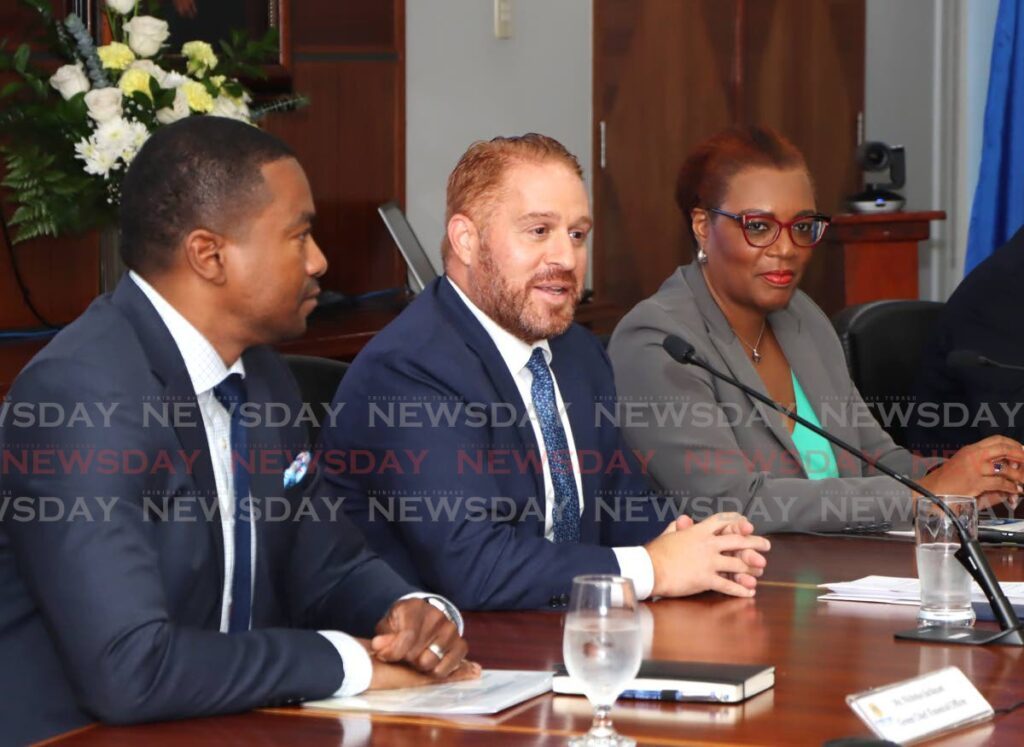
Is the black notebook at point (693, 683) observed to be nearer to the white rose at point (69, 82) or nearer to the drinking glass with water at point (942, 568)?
the drinking glass with water at point (942, 568)

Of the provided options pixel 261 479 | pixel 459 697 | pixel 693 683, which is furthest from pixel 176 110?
pixel 693 683

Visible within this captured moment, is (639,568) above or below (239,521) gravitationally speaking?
below

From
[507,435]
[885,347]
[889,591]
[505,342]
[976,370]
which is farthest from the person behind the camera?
[885,347]

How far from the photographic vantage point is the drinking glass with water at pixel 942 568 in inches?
76.0

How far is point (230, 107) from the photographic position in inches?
123

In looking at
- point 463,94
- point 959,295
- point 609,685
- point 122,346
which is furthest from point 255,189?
point 463,94

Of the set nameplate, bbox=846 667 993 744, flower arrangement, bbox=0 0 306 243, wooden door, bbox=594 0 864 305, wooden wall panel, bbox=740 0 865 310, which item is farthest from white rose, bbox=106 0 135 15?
wooden wall panel, bbox=740 0 865 310

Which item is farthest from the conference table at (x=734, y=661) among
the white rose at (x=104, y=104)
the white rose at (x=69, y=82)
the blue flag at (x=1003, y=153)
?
the blue flag at (x=1003, y=153)

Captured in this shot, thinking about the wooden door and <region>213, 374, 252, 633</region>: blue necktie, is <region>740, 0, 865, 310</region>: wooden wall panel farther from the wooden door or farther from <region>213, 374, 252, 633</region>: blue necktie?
<region>213, 374, 252, 633</region>: blue necktie

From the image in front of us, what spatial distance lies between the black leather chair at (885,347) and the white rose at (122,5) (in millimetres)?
1680

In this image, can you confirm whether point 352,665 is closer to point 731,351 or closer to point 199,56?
point 731,351

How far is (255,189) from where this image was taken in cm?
185

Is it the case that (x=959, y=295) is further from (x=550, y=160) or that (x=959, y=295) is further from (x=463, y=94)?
(x=463, y=94)

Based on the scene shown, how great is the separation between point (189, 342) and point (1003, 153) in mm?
4217
